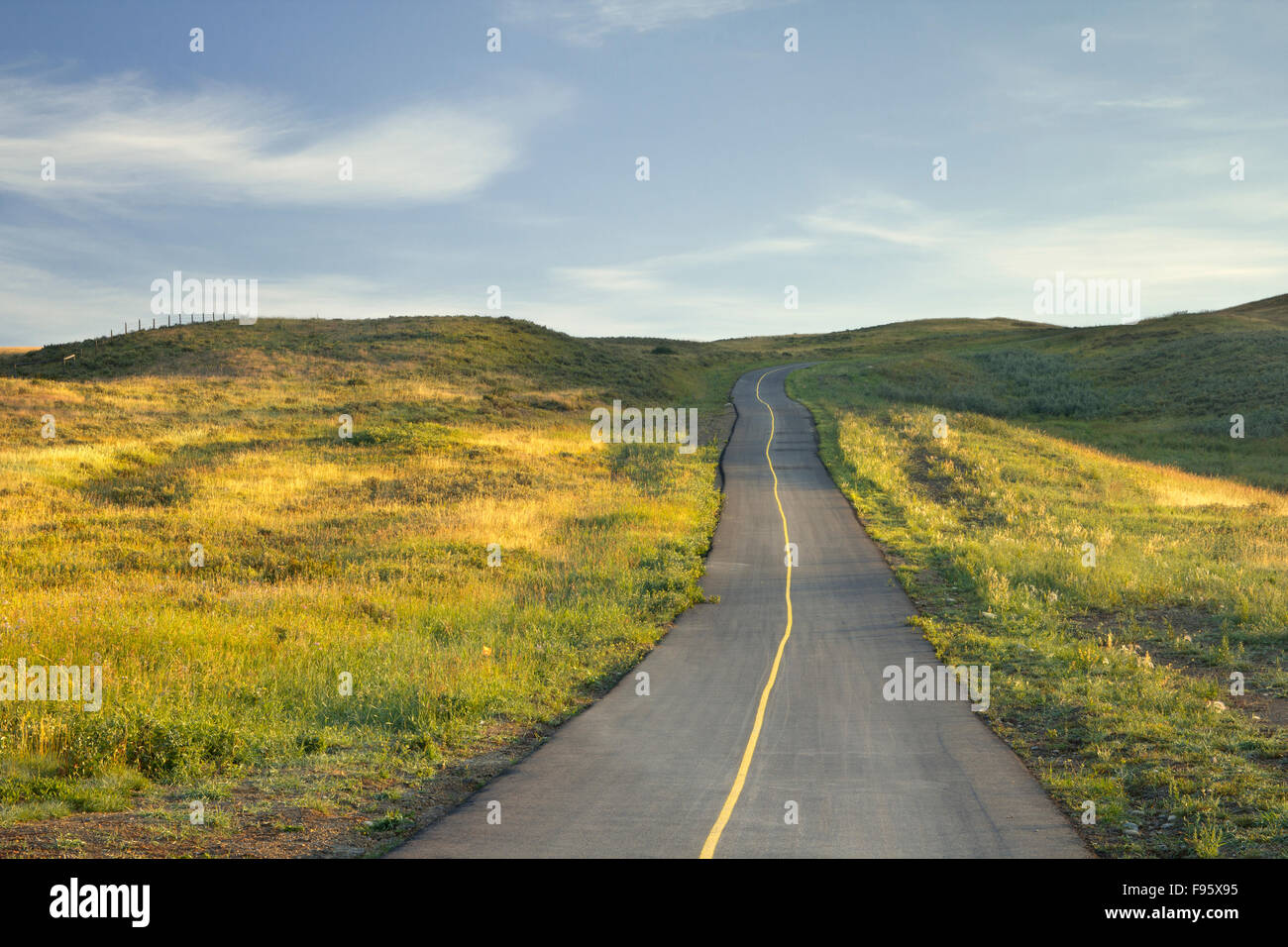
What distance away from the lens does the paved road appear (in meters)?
7.82

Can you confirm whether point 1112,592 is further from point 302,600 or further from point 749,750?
point 302,600

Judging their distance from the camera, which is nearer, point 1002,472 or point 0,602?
point 0,602

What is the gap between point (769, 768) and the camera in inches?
389

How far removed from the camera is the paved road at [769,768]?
308 inches

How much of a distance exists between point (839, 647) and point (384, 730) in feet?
26.9

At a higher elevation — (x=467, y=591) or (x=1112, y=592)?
(x=467, y=591)

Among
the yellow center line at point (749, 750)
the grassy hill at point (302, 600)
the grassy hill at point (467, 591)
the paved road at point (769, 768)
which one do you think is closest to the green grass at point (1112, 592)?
the grassy hill at point (467, 591)

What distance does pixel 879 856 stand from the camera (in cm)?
745

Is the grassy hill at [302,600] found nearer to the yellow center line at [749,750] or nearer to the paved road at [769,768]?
the paved road at [769,768]

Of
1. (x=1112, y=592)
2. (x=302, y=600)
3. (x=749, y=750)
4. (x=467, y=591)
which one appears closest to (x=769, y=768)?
(x=749, y=750)
